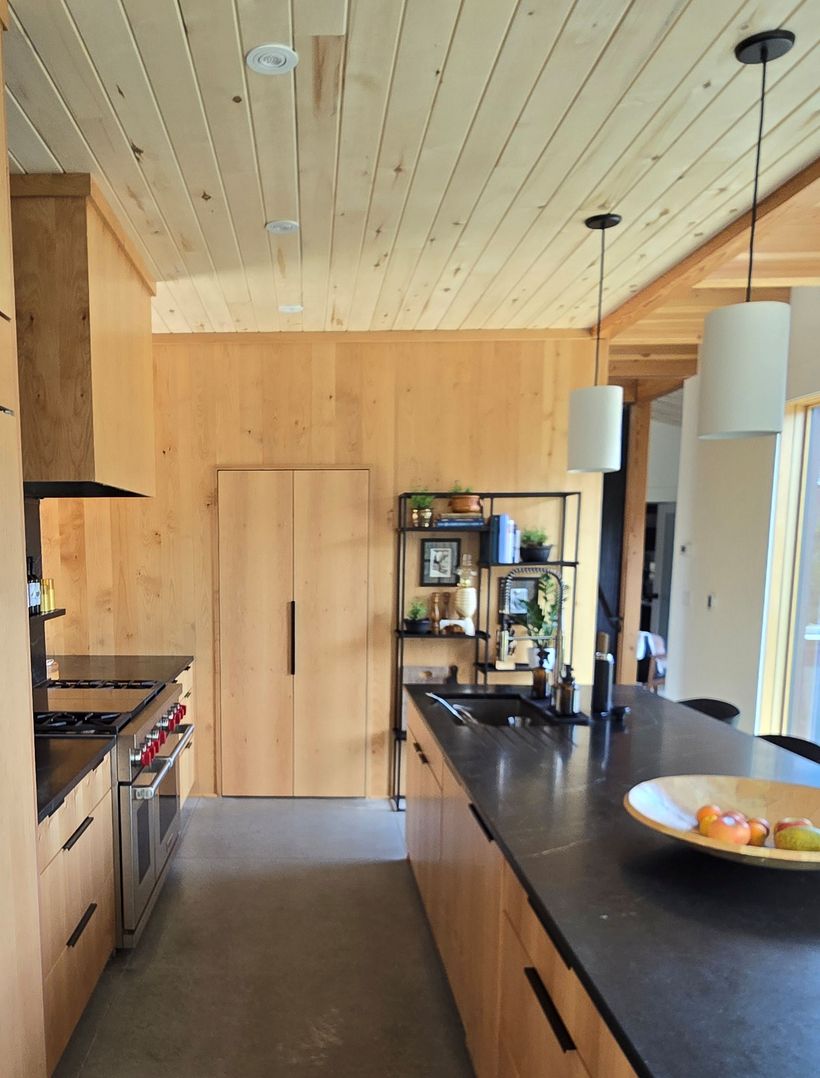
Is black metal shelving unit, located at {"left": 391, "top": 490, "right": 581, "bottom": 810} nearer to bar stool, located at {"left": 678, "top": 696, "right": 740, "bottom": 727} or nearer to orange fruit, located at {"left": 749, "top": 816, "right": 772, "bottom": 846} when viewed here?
bar stool, located at {"left": 678, "top": 696, "right": 740, "bottom": 727}

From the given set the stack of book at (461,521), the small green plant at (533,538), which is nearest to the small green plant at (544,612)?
the small green plant at (533,538)

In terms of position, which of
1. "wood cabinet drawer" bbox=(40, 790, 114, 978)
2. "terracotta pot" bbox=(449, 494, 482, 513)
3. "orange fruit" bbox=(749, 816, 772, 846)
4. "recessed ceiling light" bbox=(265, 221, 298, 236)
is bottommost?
"wood cabinet drawer" bbox=(40, 790, 114, 978)

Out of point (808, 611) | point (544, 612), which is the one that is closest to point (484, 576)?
point (544, 612)

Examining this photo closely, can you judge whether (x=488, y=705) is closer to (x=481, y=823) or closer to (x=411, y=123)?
(x=481, y=823)

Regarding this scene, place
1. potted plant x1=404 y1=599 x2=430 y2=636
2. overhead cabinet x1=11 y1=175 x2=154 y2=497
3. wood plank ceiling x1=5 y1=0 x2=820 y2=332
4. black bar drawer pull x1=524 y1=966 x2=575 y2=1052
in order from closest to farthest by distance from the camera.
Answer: black bar drawer pull x1=524 y1=966 x2=575 y2=1052 < wood plank ceiling x1=5 y1=0 x2=820 y2=332 < overhead cabinet x1=11 y1=175 x2=154 y2=497 < potted plant x1=404 y1=599 x2=430 y2=636

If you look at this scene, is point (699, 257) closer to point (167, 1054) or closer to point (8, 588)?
point (8, 588)

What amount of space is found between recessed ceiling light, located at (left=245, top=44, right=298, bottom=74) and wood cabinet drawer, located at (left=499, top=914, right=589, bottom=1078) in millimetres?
2058

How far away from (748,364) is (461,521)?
199cm

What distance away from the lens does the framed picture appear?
352cm

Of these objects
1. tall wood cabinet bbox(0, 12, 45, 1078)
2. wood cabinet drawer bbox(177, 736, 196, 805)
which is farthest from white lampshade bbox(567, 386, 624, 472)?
wood cabinet drawer bbox(177, 736, 196, 805)

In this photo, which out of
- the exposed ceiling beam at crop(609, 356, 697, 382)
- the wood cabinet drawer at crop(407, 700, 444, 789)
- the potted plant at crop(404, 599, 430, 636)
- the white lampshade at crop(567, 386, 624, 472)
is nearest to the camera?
the wood cabinet drawer at crop(407, 700, 444, 789)

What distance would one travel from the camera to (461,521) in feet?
11.0

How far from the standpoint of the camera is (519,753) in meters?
1.87

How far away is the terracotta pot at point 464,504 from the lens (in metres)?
3.42
